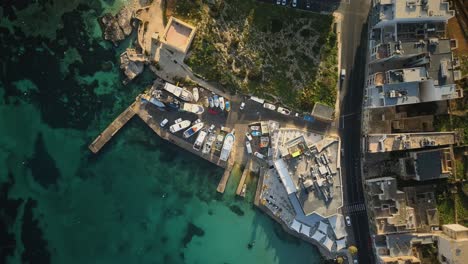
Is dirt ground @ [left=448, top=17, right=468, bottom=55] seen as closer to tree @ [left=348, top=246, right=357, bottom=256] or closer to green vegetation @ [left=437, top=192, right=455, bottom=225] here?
green vegetation @ [left=437, top=192, right=455, bottom=225]

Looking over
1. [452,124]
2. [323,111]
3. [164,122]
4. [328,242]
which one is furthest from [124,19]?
[452,124]

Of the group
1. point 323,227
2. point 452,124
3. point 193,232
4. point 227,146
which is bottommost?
point 193,232

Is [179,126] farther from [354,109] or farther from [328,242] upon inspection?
[328,242]

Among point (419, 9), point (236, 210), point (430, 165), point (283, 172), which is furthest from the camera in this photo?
point (236, 210)

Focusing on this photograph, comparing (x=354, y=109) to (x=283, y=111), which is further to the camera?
(x=283, y=111)

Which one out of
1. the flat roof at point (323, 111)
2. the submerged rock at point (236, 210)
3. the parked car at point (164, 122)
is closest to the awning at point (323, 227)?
the submerged rock at point (236, 210)

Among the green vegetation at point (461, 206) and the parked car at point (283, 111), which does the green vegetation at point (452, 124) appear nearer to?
the green vegetation at point (461, 206)

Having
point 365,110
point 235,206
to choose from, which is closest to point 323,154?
point 365,110

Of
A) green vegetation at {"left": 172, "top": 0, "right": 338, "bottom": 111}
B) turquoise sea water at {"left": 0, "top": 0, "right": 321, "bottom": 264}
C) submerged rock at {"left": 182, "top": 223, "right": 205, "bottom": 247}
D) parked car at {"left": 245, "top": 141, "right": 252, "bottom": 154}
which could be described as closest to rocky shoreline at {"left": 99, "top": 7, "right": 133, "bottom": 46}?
turquoise sea water at {"left": 0, "top": 0, "right": 321, "bottom": 264}
